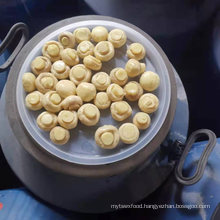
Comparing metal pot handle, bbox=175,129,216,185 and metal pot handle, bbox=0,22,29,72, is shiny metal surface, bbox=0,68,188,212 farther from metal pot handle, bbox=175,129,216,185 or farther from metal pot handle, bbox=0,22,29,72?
metal pot handle, bbox=0,22,29,72

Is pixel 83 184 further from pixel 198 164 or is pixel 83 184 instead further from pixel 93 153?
pixel 198 164

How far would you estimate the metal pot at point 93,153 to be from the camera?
564mm

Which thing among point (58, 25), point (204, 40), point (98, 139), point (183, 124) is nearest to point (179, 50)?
point (204, 40)

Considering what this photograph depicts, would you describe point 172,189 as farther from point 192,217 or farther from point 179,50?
point 179,50

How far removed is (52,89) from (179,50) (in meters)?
0.66

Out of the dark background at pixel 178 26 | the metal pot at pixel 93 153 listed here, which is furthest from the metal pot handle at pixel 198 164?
the dark background at pixel 178 26

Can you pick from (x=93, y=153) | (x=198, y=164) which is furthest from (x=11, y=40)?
(x=198, y=164)

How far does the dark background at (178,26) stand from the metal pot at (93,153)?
1.07ft

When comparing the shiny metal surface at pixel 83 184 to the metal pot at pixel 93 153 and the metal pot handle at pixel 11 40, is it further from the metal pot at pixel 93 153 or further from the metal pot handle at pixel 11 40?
the metal pot handle at pixel 11 40

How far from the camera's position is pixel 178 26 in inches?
40.5

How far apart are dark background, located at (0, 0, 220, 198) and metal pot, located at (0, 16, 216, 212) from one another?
1.07ft

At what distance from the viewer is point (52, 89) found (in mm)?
604

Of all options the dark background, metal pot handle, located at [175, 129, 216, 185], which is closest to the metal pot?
metal pot handle, located at [175, 129, 216, 185]

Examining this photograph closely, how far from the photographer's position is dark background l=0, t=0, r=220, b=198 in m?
0.98
